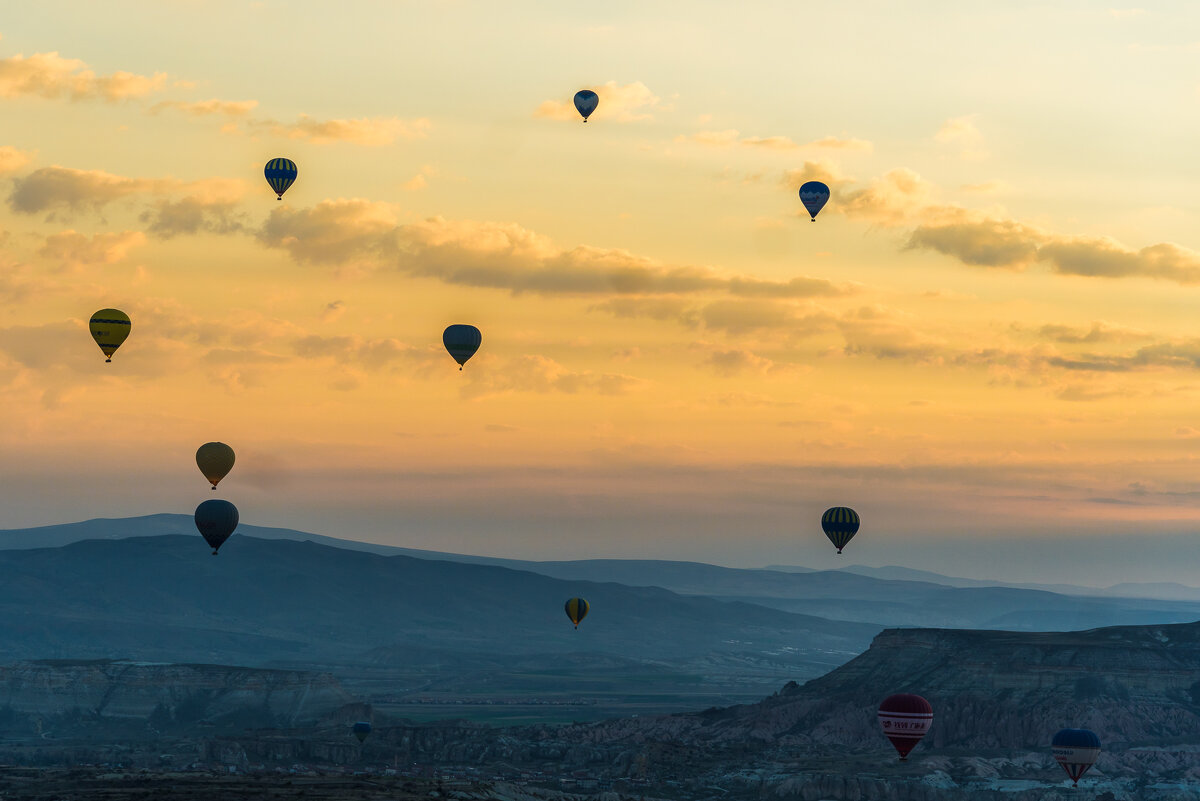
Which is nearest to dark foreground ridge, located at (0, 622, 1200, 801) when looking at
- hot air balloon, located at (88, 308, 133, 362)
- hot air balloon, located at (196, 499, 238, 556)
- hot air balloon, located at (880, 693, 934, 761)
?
hot air balloon, located at (880, 693, 934, 761)

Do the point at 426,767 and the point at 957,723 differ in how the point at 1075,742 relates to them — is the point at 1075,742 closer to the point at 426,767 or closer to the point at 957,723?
the point at 957,723

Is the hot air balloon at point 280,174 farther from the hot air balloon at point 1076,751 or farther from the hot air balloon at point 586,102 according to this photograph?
the hot air balloon at point 1076,751

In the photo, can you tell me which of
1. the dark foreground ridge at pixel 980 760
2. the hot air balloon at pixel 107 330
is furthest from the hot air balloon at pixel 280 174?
the dark foreground ridge at pixel 980 760

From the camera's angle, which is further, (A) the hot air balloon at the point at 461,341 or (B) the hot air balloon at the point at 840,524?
(B) the hot air balloon at the point at 840,524

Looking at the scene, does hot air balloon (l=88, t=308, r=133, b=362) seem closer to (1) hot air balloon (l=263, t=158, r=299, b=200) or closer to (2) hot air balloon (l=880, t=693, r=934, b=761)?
(1) hot air balloon (l=263, t=158, r=299, b=200)

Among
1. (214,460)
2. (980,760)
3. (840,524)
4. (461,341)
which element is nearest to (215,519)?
(214,460)

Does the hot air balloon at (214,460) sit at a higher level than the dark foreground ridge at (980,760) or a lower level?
higher
